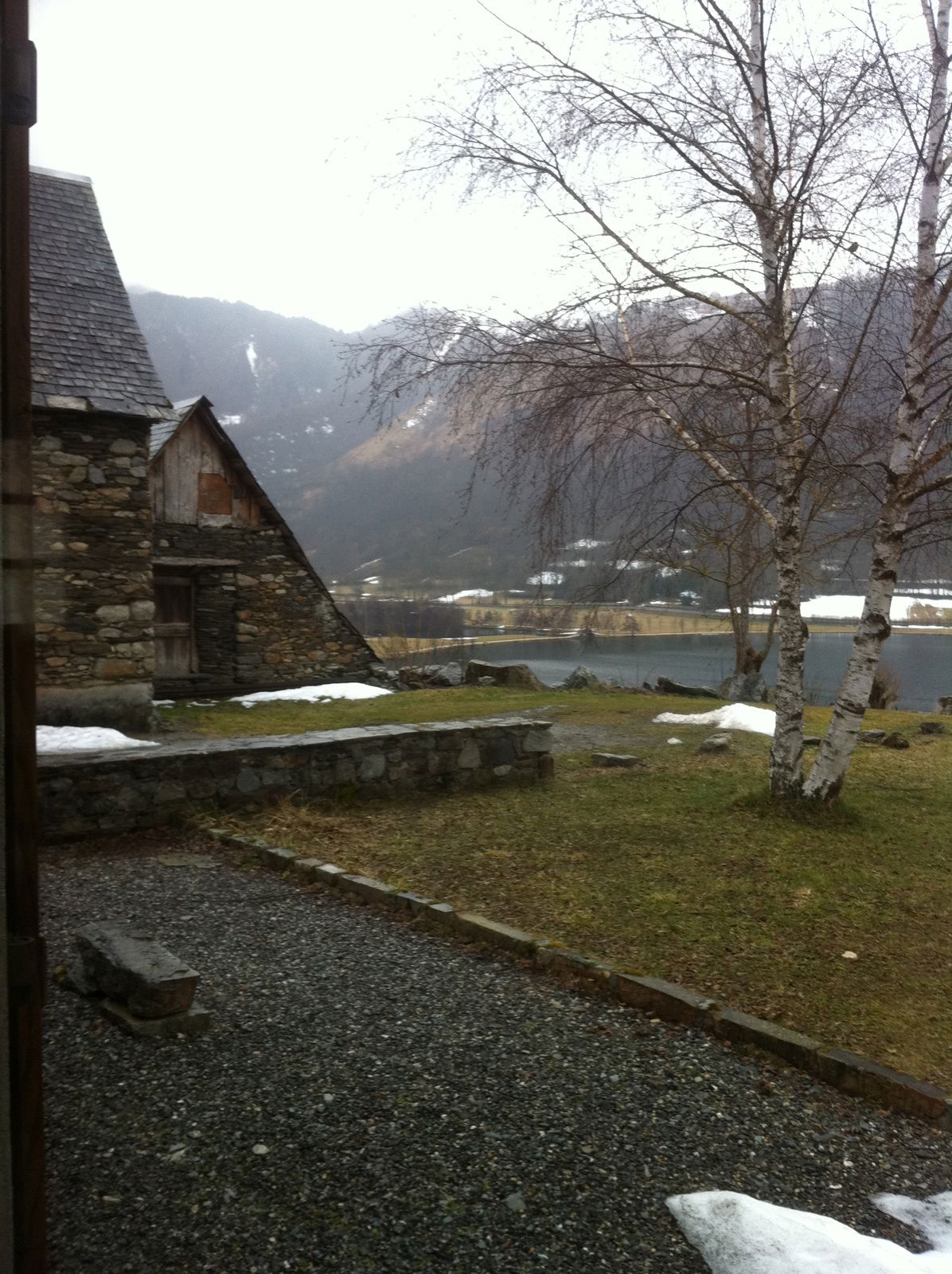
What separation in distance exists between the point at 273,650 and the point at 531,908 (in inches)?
488

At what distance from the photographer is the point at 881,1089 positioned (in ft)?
11.9

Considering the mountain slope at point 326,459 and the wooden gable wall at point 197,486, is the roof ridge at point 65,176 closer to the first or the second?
the wooden gable wall at point 197,486

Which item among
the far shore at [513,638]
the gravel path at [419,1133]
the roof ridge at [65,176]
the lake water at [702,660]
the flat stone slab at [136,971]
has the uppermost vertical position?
the roof ridge at [65,176]

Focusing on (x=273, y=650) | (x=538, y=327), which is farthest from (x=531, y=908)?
(x=273, y=650)

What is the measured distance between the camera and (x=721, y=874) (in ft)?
20.3

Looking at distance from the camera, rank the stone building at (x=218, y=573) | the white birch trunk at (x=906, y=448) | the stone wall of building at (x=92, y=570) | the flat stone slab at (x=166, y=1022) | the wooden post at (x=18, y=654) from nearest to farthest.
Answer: the wooden post at (x=18, y=654) → the flat stone slab at (x=166, y=1022) → the white birch trunk at (x=906, y=448) → the stone wall of building at (x=92, y=570) → the stone building at (x=218, y=573)

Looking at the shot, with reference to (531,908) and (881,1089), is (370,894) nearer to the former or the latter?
(531,908)

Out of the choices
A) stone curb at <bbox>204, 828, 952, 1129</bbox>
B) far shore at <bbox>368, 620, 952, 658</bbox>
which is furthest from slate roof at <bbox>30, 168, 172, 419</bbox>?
stone curb at <bbox>204, 828, 952, 1129</bbox>

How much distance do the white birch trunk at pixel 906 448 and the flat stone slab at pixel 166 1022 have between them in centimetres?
515

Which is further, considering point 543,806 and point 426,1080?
point 543,806

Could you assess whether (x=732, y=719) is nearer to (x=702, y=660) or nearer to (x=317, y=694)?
(x=317, y=694)

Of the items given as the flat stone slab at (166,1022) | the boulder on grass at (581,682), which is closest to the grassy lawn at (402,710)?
the boulder on grass at (581,682)

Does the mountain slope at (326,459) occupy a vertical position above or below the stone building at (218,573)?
above

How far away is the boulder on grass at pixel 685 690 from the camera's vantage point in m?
19.7
